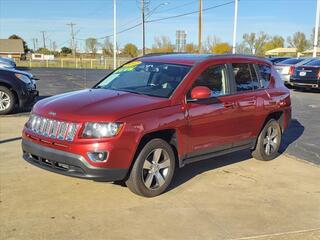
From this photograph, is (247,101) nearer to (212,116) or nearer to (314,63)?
(212,116)

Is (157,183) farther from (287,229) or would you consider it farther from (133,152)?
(287,229)

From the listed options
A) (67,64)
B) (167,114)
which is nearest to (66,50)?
(67,64)

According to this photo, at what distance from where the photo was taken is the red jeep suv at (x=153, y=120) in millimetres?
4871

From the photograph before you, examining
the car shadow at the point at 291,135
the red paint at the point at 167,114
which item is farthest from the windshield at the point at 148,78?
the car shadow at the point at 291,135

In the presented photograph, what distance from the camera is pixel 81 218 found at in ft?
15.2

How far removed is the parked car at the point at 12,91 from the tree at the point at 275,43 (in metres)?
97.8

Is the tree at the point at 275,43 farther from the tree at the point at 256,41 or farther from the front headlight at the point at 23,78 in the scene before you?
the front headlight at the point at 23,78

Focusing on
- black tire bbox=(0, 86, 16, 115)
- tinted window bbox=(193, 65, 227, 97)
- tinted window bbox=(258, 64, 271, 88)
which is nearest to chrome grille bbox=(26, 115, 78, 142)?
tinted window bbox=(193, 65, 227, 97)

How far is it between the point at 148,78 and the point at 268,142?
2.53 metres

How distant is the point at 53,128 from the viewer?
16.7 ft

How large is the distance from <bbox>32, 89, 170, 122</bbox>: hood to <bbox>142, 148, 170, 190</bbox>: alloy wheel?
0.58 m

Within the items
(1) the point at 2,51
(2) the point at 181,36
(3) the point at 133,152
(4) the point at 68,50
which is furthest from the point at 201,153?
(4) the point at 68,50

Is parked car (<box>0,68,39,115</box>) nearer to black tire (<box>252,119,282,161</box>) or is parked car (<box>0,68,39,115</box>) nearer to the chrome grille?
the chrome grille

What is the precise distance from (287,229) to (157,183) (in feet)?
5.29
